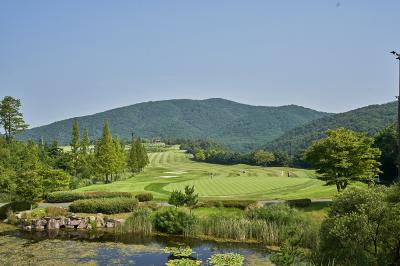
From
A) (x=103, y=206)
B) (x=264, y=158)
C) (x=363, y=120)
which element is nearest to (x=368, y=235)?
(x=103, y=206)

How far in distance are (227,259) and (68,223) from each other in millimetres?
18037

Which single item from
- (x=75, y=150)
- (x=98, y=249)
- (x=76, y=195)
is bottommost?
(x=98, y=249)

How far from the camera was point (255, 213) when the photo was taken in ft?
107

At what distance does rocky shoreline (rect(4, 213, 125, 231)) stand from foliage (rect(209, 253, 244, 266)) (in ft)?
43.7

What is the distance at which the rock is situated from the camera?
1430 inches

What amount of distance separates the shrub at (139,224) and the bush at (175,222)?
785 millimetres

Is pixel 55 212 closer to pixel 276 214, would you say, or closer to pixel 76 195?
pixel 76 195

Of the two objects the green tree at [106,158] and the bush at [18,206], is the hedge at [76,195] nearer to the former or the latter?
the bush at [18,206]

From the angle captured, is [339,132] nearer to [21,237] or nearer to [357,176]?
[357,176]

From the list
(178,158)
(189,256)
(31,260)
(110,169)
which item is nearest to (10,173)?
(110,169)

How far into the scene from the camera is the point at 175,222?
32.8 meters

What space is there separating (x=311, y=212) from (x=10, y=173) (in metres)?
41.5

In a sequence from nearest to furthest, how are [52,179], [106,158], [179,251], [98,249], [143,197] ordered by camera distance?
1. [179,251]
2. [98,249]
3. [143,197]
4. [52,179]
5. [106,158]

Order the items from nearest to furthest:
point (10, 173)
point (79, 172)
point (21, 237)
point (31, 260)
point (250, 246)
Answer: point (31, 260), point (250, 246), point (21, 237), point (10, 173), point (79, 172)
